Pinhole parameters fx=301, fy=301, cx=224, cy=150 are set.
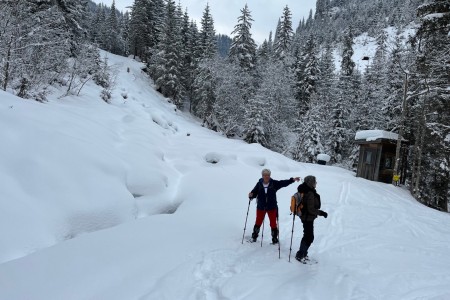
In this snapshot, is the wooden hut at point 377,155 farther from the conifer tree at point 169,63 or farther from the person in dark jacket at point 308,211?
the conifer tree at point 169,63

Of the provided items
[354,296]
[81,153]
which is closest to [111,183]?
[81,153]

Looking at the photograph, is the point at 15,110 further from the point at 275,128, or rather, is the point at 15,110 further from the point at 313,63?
the point at 313,63

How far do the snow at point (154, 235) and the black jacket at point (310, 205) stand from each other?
930 mm

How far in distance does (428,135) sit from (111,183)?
19.6 meters

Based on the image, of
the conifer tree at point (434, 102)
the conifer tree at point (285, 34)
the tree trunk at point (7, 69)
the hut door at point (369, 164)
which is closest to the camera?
the tree trunk at point (7, 69)

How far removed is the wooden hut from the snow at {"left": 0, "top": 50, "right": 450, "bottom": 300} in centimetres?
888

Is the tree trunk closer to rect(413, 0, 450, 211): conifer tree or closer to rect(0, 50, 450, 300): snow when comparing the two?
rect(0, 50, 450, 300): snow

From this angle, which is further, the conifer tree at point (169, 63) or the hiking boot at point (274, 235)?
the conifer tree at point (169, 63)

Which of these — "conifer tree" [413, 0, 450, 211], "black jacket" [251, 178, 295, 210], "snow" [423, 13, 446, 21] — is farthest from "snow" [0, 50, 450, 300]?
"snow" [423, 13, 446, 21]

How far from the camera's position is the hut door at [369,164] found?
21.2 metres

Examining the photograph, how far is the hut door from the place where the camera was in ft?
69.7

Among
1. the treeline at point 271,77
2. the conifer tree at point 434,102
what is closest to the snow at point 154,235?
the treeline at point 271,77

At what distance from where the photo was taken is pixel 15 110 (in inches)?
350

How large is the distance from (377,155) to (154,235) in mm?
19038
